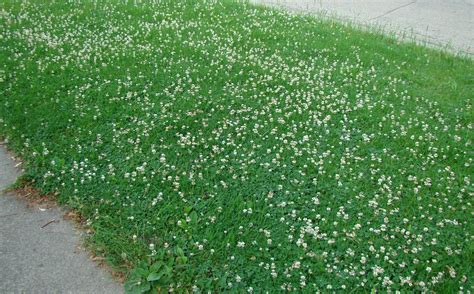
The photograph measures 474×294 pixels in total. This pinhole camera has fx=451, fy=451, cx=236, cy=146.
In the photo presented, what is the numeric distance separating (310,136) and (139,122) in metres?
1.83

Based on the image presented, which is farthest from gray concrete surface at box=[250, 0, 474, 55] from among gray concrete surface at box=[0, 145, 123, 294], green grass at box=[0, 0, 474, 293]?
gray concrete surface at box=[0, 145, 123, 294]

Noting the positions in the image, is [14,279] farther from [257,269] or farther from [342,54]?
[342,54]

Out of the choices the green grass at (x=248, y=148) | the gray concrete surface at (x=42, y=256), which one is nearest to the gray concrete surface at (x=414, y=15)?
the green grass at (x=248, y=148)

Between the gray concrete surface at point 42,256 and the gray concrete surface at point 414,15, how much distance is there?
255 inches

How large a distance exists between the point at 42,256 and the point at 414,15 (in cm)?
841

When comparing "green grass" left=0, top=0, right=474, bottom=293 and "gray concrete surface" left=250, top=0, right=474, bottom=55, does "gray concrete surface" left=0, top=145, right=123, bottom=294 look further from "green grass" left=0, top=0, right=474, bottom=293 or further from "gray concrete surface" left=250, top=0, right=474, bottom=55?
"gray concrete surface" left=250, top=0, right=474, bottom=55

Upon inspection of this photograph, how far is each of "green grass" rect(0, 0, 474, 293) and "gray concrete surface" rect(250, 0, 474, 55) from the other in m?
→ 1.07

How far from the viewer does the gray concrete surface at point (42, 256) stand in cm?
323

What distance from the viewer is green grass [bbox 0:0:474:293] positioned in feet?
11.2

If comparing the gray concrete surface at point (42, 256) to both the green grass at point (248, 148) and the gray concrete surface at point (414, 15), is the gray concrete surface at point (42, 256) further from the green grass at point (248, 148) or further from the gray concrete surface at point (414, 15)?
the gray concrete surface at point (414, 15)

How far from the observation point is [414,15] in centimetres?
916

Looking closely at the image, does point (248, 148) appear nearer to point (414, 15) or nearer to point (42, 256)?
point (42, 256)

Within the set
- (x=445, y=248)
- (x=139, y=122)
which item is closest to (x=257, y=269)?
(x=445, y=248)

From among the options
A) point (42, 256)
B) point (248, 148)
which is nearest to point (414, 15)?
point (248, 148)
